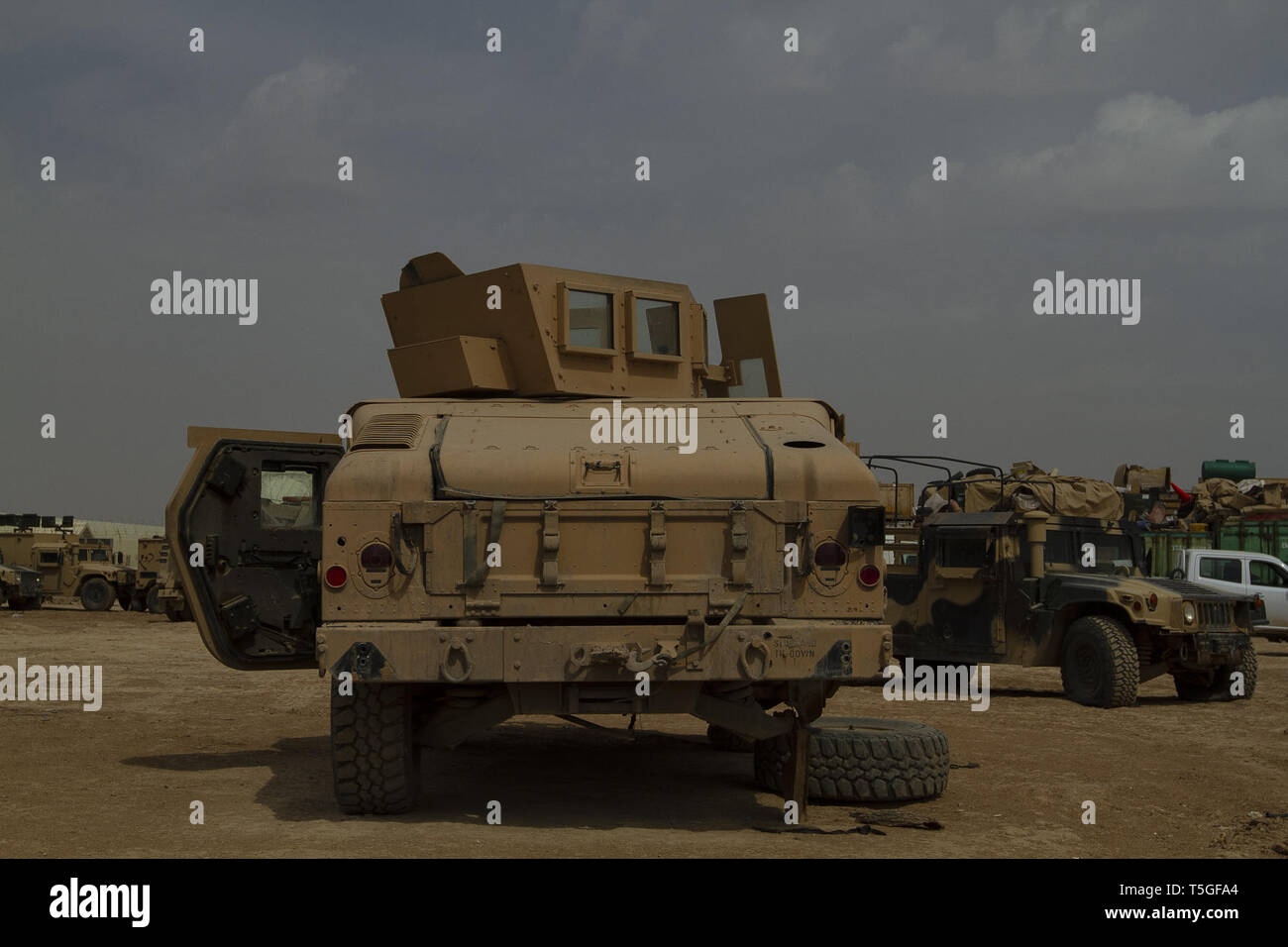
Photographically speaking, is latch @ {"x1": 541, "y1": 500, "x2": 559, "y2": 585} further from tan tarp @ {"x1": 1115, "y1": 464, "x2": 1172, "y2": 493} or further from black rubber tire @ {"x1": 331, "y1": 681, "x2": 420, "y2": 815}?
tan tarp @ {"x1": 1115, "y1": 464, "x2": 1172, "y2": 493}

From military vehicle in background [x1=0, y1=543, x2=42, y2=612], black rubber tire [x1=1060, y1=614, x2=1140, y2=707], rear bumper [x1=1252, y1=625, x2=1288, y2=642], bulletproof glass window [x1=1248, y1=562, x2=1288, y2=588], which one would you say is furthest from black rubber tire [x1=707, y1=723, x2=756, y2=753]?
military vehicle in background [x1=0, y1=543, x2=42, y2=612]

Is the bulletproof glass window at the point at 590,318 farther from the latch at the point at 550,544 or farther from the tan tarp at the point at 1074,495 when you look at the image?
the tan tarp at the point at 1074,495

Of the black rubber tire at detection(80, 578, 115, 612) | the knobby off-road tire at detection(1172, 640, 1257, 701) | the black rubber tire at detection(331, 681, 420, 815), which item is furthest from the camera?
the black rubber tire at detection(80, 578, 115, 612)

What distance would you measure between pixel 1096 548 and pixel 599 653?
9693 millimetres

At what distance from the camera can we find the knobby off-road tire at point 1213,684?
14203 mm

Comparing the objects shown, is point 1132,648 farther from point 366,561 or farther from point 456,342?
point 366,561

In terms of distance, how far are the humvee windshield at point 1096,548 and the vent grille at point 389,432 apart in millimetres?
8922

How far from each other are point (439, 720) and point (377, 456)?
4.42 ft

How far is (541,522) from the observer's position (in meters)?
6.84

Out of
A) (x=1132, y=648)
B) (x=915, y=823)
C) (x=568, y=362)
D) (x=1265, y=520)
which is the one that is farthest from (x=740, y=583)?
(x=1265, y=520)

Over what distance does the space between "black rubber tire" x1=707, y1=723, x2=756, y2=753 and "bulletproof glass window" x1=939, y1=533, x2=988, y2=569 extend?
501 centimetres

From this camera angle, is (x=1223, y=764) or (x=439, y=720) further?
(x=1223, y=764)

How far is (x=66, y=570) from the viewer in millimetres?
36938

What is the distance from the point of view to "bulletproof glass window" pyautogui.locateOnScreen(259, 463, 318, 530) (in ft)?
30.3
